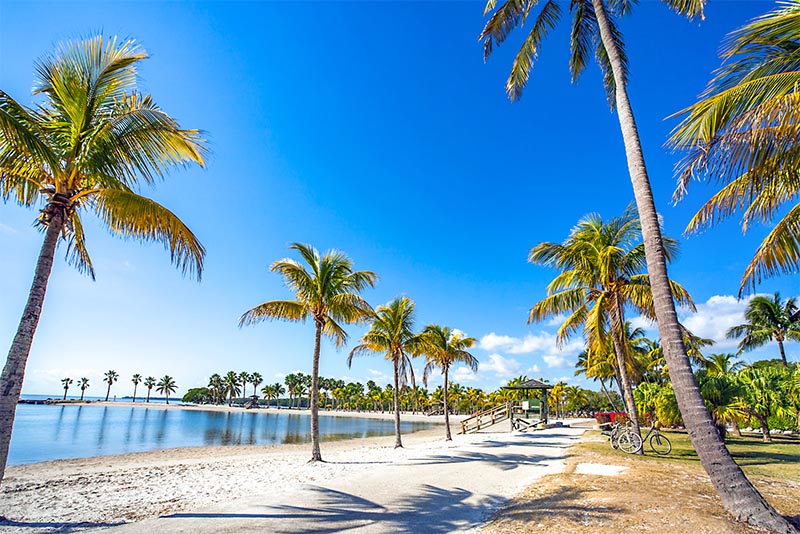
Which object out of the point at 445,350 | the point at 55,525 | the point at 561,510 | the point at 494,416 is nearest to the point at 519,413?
the point at 494,416

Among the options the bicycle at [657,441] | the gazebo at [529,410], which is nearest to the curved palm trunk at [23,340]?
the bicycle at [657,441]

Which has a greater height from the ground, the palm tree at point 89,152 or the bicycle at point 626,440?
the palm tree at point 89,152

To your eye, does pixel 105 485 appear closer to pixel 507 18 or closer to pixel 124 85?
pixel 124 85

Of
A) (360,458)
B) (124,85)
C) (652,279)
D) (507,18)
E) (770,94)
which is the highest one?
(507,18)

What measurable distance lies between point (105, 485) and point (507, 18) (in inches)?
661

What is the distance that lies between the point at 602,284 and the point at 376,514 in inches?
523

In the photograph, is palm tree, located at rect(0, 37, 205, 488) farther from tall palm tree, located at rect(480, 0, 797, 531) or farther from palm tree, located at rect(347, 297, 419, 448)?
palm tree, located at rect(347, 297, 419, 448)

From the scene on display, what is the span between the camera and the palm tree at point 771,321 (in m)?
33.5

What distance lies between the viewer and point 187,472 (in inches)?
484

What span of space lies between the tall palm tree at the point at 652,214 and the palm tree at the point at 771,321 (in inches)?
1398

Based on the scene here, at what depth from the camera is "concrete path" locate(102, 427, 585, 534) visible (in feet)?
20.7

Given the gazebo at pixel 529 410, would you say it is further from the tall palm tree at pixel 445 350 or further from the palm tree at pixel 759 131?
the palm tree at pixel 759 131

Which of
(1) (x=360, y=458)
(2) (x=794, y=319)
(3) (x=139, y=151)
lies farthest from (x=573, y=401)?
(3) (x=139, y=151)

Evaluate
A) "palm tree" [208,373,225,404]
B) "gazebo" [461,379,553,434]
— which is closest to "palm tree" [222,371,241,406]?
"palm tree" [208,373,225,404]
